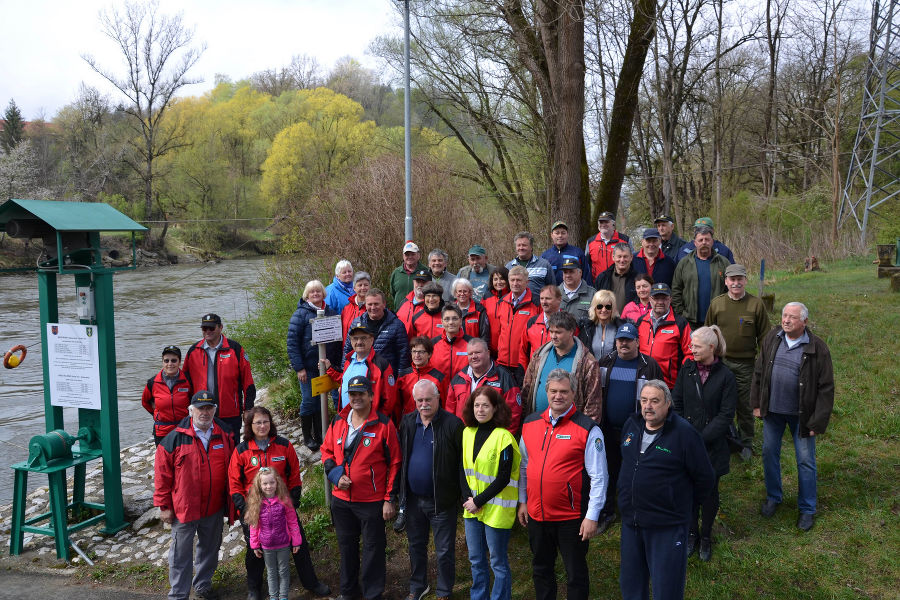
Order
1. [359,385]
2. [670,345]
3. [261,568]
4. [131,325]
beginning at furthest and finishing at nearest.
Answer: [131,325] → [670,345] → [261,568] → [359,385]

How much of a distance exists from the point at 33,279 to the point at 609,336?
119 feet

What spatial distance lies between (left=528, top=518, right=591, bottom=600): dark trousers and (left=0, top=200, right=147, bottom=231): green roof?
4.94 meters

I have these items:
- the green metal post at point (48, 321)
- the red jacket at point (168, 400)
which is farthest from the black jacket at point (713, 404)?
the green metal post at point (48, 321)

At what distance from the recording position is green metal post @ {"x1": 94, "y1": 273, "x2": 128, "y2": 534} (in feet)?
22.2

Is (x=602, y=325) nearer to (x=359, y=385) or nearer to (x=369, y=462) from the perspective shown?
(x=359, y=385)

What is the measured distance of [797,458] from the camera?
5.59 m

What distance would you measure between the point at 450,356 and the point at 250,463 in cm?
193

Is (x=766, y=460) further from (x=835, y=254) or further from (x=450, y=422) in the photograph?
(x=835, y=254)

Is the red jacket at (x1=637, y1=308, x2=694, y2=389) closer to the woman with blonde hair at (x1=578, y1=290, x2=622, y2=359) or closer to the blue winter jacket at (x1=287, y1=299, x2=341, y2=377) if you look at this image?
the woman with blonde hair at (x1=578, y1=290, x2=622, y2=359)

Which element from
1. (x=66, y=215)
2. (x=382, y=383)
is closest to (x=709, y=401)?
(x=382, y=383)

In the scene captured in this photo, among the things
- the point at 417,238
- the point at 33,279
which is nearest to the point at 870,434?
the point at 417,238

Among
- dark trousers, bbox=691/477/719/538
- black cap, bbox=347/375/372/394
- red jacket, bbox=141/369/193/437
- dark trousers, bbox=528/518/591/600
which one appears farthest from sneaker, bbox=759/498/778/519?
red jacket, bbox=141/369/193/437

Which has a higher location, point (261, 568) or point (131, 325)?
point (131, 325)

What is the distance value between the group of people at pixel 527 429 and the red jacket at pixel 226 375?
2cm
